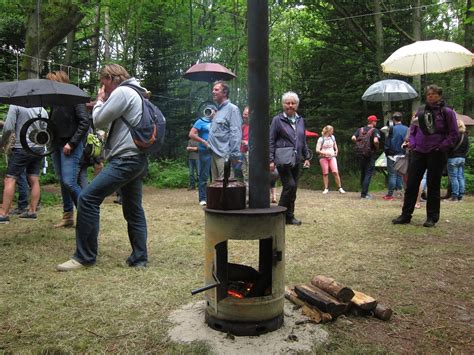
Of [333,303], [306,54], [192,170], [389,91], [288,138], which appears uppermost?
[306,54]

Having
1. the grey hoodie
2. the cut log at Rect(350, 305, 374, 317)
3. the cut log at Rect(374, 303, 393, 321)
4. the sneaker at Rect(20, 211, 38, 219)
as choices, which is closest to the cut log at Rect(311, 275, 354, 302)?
the cut log at Rect(350, 305, 374, 317)

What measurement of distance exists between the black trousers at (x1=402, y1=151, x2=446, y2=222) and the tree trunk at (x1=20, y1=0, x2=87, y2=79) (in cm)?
928

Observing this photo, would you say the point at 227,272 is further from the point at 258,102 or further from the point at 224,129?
the point at 224,129

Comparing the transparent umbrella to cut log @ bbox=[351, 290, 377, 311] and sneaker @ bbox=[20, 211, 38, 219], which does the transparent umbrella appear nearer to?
sneaker @ bbox=[20, 211, 38, 219]

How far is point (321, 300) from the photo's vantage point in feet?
11.2

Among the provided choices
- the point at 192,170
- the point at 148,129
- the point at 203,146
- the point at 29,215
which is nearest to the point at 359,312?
the point at 148,129

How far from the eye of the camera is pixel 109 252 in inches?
211

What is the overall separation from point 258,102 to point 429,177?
180 inches

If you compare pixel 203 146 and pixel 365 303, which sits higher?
pixel 203 146

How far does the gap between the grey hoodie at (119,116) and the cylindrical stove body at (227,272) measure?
1.61 m

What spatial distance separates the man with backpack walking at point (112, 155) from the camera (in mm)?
4355

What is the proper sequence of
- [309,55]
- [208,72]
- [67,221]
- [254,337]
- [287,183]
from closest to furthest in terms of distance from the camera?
[254,337], [67,221], [287,183], [208,72], [309,55]

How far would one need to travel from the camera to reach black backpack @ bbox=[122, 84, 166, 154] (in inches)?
173

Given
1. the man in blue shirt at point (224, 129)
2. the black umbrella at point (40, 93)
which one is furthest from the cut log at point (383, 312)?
the black umbrella at point (40, 93)
